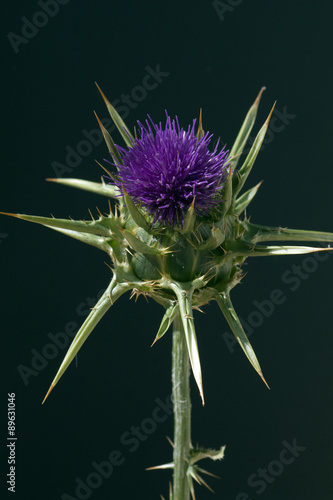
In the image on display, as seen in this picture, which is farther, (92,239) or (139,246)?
(92,239)

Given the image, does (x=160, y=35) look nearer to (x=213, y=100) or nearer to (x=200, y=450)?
(x=213, y=100)

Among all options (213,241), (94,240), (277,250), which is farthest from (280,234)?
(94,240)

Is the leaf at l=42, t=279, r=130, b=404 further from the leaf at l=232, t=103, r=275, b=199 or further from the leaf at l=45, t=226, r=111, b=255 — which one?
the leaf at l=232, t=103, r=275, b=199

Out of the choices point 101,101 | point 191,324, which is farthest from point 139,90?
point 191,324

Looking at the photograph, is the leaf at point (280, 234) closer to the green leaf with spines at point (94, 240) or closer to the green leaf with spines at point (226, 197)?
the green leaf with spines at point (226, 197)

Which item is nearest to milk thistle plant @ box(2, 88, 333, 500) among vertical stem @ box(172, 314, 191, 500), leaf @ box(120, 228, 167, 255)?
leaf @ box(120, 228, 167, 255)

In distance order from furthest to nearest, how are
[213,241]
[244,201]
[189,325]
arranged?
1. [244,201]
2. [213,241]
3. [189,325]

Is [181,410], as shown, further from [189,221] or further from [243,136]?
[243,136]
